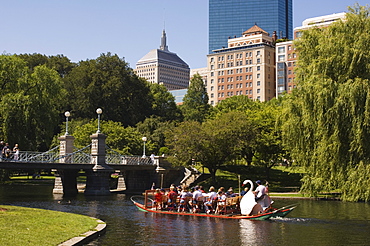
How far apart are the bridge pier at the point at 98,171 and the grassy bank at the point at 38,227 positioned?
27.6 metres

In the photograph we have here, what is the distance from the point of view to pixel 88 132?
72.1 metres

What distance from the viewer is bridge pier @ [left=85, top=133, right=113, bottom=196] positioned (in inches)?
2157

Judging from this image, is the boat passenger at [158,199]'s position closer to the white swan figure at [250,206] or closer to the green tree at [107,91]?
the white swan figure at [250,206]

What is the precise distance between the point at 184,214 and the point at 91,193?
2281 cm

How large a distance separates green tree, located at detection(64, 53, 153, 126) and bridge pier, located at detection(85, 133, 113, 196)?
3468 centimetres

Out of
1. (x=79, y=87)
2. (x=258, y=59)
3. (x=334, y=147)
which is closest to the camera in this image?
(x=334, y=147)

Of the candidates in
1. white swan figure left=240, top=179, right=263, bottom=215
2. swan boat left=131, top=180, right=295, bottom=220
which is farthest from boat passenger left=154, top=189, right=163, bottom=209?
white swan figure left=240, top=179, right=263, bottom=215

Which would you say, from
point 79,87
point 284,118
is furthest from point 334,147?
point 79,87

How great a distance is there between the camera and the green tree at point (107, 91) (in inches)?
3551

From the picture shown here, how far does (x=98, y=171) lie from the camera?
5469 centimetres

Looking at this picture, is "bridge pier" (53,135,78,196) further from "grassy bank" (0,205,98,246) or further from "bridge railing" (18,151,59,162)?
"grassy bank" (0,205,98,246)

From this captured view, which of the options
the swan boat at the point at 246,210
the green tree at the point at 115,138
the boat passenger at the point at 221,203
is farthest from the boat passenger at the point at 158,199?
the green tree at the point at 115,138

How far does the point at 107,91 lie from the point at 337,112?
189 ft

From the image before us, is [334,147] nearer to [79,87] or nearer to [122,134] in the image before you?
[122,134]
